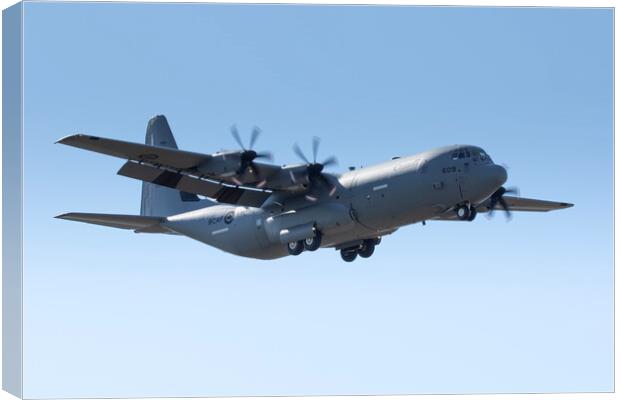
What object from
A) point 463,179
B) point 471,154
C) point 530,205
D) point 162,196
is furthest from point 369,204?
point 162,196

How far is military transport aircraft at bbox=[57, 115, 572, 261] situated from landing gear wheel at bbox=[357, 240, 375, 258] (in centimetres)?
4

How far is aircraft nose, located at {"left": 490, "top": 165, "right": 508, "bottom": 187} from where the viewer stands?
3181 cm

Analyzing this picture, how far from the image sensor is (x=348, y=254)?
3669 cm

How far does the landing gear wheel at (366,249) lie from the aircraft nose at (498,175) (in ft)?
20.0

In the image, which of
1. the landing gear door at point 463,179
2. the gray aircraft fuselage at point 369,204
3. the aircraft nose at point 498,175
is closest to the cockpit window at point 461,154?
the gray aircraft fuselage at point 369,204

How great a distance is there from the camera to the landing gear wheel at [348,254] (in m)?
36.6

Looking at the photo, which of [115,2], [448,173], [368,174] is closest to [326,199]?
[368,174]

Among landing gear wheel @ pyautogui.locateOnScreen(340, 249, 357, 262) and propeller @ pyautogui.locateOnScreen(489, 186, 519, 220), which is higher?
propeller @ pyautogui.locateOnScreen(489, 186, 519, 220)

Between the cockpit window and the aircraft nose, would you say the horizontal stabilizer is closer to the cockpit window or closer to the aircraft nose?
the cockpit window

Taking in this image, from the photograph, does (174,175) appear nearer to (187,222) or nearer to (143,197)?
(187,222)

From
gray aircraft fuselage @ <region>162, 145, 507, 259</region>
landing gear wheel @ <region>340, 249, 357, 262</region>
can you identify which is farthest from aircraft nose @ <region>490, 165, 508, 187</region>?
landing gear wheel @ <region>340, 249, 357, 262</region>

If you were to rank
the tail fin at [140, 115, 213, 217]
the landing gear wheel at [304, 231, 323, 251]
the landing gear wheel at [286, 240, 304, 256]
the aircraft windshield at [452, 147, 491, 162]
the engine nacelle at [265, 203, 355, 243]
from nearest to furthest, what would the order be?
1. the aircraft windshield at [452, 147, 491, 162]
2. the engine nacelle at [265, 203, 355, 243]
3. the landing gear wheel at [304, 231, 323, 251]
4. the landing gear wheel at [286, 240, 304, 256]
5. the tail fin at [140, 115, 213, 217]

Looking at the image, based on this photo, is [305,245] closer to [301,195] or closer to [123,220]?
[301,195]

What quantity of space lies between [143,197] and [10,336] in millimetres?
16324
